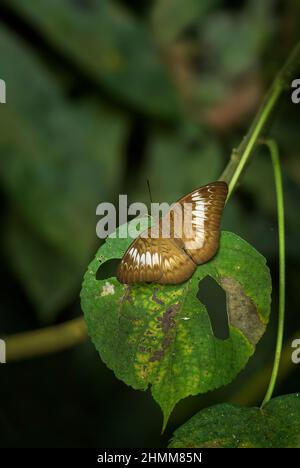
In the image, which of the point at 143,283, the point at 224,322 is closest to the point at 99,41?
the point at 224,322

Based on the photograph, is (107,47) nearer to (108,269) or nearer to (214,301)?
(108,269)

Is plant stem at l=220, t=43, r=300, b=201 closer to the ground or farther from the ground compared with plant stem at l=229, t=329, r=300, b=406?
farther from the ground

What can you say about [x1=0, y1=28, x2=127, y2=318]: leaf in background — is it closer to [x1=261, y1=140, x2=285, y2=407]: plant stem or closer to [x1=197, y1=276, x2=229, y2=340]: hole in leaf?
[x1=197, y1=276, x2=229, y2=340]: hole in leaf

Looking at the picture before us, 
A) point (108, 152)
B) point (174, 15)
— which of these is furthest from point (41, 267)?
point (174, 15)

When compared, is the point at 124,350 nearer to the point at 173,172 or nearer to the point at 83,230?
the point at 83,230

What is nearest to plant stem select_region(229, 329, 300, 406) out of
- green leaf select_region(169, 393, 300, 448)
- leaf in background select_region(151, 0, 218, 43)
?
green leaf select_region(169, 393, 300, 448)

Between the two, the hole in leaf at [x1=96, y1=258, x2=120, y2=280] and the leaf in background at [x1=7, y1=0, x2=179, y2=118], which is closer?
the hole in leaf at [x1=96, y1=258, x2=120, y2=280]

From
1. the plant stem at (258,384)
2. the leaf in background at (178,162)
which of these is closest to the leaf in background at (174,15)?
the leaf in background at (178,162)
